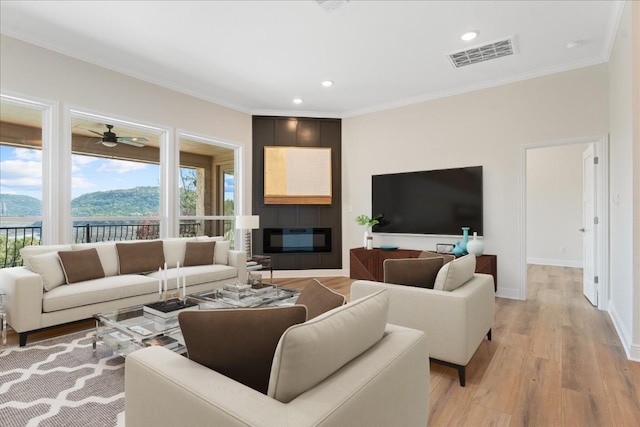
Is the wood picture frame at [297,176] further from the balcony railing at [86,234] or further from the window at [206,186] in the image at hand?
the balcony railing at [86,234]

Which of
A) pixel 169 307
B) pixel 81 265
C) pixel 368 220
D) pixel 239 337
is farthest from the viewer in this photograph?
pixel 368 220

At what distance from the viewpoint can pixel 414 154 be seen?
539cm

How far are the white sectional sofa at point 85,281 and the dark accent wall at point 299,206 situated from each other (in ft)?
5.30

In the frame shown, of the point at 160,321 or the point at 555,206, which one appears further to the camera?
the point at 555,206

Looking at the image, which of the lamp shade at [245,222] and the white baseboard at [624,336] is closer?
the white baseboard at [624,336]

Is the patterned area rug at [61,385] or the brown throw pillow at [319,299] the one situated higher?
the brown throw pillow at [319,299]

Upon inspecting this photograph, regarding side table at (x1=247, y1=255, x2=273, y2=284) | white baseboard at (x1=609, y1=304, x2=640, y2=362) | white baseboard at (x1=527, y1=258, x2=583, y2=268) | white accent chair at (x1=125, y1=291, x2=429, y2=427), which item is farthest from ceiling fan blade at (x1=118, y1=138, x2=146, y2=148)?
white baseboard at (x1=527, y1=258, x2=583, y2=268)

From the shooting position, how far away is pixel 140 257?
3.93 m

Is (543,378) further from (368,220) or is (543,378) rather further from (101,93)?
(101,93)

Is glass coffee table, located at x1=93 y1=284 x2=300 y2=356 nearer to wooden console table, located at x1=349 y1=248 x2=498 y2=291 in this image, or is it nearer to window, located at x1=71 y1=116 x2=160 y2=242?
window, located at x1=71 y1=116 x2=160 y2=242

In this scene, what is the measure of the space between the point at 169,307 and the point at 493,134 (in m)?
4.55

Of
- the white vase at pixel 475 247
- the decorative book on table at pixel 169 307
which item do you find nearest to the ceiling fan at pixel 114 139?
the decorative book on table at pixel 169 307

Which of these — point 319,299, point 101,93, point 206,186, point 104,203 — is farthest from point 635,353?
point 101,93

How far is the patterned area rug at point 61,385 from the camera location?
1.86 metres
